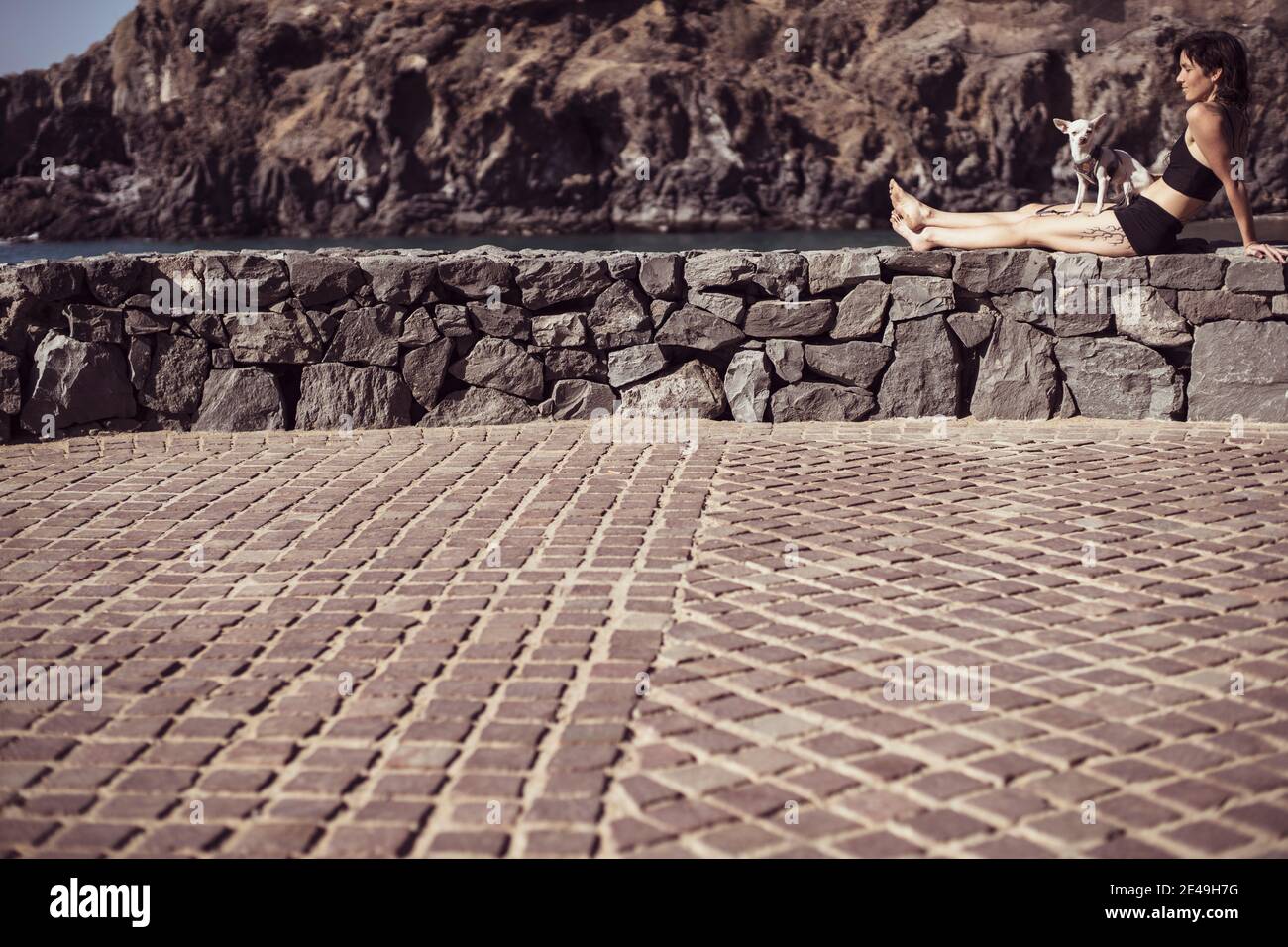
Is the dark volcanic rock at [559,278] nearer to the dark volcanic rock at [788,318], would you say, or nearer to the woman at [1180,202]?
the dark volcanic rock at [788,318]

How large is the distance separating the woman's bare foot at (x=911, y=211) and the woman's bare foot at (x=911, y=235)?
19 millimetres

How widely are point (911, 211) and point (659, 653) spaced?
443 cm

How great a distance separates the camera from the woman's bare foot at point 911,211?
7.33 m

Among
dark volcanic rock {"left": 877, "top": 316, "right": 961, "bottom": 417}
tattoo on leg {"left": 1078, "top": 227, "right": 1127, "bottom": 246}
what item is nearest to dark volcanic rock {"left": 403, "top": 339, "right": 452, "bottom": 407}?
dark volcanic rock {"left": 877, "top": 316, "right": 961, "bottom": 417}

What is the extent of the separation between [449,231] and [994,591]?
71345 mm

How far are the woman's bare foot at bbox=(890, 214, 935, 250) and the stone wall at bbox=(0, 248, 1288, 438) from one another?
0.57 ft

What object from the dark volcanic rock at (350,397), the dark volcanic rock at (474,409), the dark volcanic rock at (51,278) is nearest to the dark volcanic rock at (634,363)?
the dark volcanic rock at (474,409)

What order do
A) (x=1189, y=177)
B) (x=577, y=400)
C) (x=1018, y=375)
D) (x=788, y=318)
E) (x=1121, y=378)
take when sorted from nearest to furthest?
(x=1189, y=177)
(x=1121, y=378)
(x=1018, y=375)
(x=788, y=318)
(x=577, y=400)

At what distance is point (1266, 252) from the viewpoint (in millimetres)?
6660

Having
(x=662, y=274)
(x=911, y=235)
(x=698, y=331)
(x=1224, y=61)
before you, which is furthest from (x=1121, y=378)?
(x=662, y=274)

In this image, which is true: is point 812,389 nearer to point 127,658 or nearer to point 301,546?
point 301,546

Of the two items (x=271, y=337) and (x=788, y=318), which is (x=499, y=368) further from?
(x=788, y=318)

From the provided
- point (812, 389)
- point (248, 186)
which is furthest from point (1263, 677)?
point (248, 186)

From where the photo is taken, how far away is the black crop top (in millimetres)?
6883
